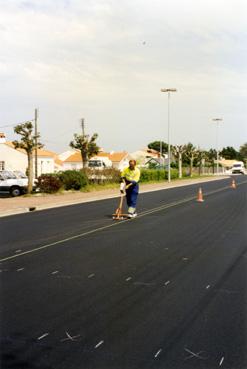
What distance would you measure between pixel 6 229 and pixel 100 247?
428 cm

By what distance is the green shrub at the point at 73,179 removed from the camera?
1346 inches

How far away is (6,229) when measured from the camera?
14.6 metres

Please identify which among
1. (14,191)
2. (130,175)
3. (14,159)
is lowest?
(14,191)

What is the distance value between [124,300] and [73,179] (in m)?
27.7

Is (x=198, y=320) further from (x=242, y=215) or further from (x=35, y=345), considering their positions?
(x=242, y=215)

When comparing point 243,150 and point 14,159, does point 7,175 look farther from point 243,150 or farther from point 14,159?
point 243,150

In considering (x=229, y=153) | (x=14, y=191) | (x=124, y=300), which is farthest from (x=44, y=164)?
(x=229, y=153)

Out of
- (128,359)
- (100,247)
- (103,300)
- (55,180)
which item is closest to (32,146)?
(55,180)

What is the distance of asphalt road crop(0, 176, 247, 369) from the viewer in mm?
4930

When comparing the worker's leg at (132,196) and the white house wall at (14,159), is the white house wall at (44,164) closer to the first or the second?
the white house wall at (14,159)

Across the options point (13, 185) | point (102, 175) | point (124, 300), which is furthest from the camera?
point (102, 175)

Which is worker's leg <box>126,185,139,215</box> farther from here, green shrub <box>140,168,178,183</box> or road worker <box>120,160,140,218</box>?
green shrub <box>140,168,178,183</box>

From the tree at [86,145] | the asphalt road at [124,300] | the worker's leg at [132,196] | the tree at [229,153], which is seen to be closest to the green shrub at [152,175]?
the tree at [86,145]

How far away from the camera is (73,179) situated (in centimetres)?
3425
